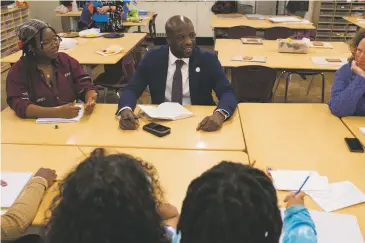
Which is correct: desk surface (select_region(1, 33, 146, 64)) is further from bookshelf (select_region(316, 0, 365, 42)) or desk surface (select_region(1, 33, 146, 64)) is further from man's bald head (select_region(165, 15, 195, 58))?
bookshelf (select_region(316, 0, 365, 42))

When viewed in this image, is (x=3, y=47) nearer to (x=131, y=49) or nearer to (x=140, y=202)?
(x=131, y=49)

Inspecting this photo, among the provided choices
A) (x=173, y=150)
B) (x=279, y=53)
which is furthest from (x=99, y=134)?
(x=279, y=53)

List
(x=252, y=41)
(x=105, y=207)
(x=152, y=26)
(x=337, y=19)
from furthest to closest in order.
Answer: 1. (x=337, y=19)
2. (x=152, y=26)
3. (x=252, y=41)
4. (x=105, y=207)

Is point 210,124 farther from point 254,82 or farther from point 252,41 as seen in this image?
point 252,41

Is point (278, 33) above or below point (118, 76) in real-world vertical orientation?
above

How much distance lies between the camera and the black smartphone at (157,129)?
1.96 metres

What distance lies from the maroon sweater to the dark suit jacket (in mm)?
348

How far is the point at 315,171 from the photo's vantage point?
1.62 m

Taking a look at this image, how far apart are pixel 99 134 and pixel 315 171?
1.11 m

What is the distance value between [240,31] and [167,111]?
2.80 meters

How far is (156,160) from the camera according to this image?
67.9 inches

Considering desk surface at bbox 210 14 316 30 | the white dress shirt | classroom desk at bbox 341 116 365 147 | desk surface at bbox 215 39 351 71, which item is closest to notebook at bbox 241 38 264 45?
desk surface at bbox 215 39 351 71

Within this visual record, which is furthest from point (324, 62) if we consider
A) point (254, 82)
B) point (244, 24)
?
point (244, 24)

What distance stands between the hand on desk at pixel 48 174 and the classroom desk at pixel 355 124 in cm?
152
